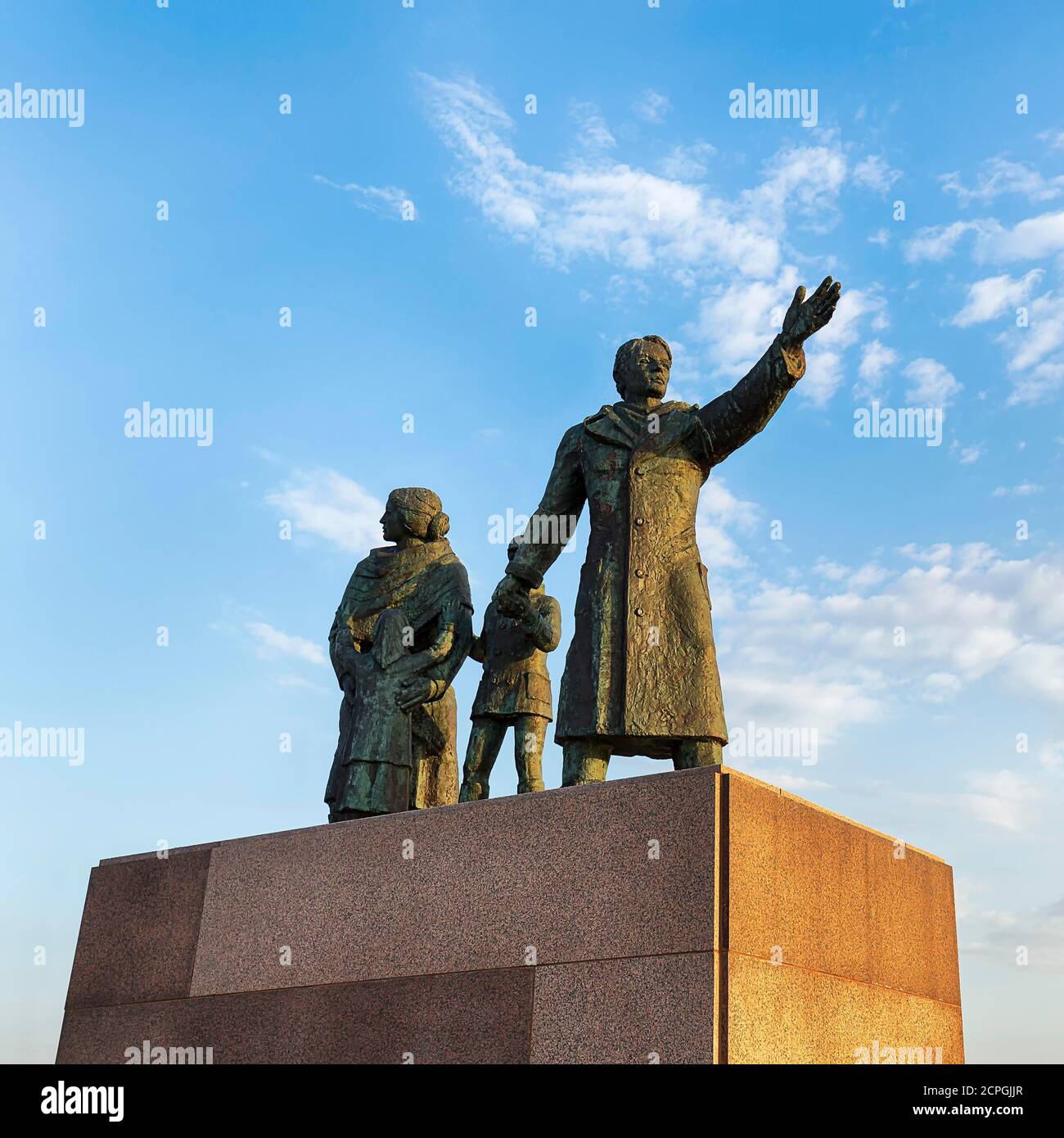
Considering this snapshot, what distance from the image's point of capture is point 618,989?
20.9ft

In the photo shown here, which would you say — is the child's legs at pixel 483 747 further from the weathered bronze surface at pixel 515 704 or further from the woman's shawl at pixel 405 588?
the woman's shawl at pixel 405 588

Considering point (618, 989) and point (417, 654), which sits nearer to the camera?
point (618, 989)

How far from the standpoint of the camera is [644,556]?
7883 millimetres

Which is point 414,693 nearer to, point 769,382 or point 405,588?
point 405,588

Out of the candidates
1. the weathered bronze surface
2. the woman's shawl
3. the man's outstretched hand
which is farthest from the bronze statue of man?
the weathered bronze surface

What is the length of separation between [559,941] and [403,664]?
3153 mm

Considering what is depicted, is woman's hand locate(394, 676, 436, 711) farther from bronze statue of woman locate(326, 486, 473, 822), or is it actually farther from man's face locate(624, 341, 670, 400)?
man's face locate(624, 341, 670, 400)

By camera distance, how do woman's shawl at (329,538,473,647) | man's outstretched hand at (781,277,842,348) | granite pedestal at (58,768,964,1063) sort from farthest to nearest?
1. woman's shawl at (329,538,473,647)
2. man's outstretched hand at (781,277,842,348)
3. granite pedestal at (58,768,964,1063)

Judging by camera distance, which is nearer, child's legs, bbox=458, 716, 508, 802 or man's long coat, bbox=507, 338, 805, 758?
man's long coat, bbox=507, 338, 805, 758

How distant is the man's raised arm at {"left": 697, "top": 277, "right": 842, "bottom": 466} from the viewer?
24.3 feet

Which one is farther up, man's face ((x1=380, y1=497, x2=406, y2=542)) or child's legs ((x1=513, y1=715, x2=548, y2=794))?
man's face ((x1=380, y1=497, x2=406, y2=542))
